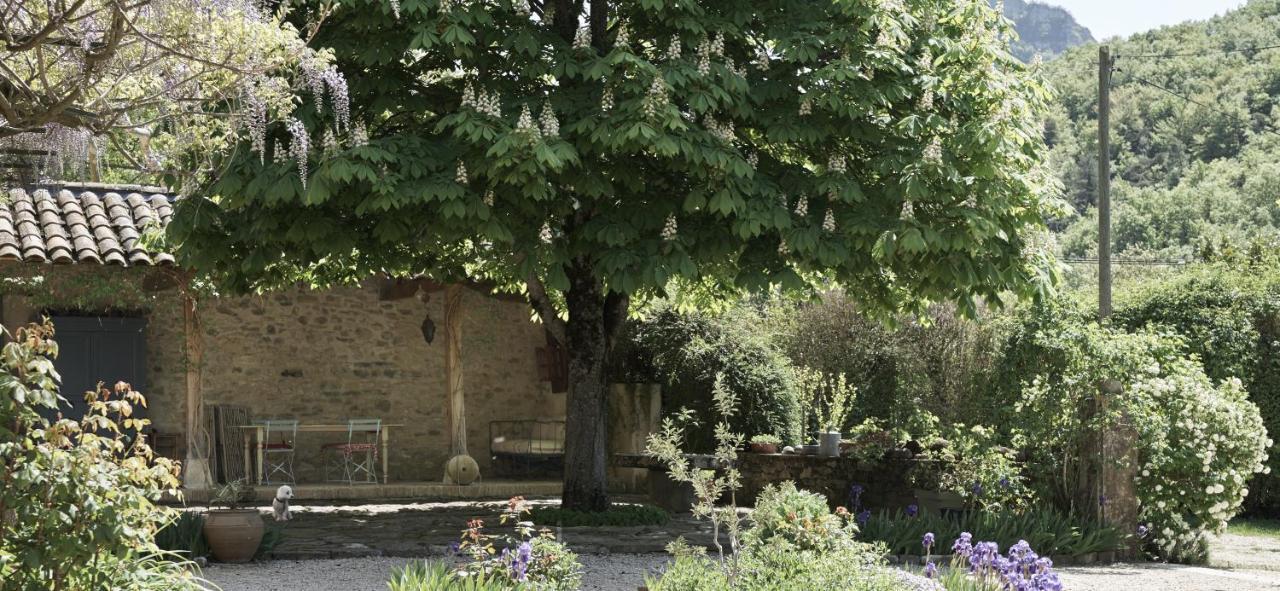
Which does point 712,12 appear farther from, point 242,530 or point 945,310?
point 945,310

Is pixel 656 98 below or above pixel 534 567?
above

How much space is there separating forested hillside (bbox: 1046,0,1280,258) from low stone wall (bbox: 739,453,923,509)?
59.5 feet

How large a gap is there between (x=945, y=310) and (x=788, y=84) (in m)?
7.49

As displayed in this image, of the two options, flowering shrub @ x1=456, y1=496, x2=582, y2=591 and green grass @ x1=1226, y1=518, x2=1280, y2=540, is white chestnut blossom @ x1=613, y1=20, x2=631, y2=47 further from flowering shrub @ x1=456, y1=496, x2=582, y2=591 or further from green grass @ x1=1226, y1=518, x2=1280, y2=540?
green grass @ x1=1226, y1=518, x2=1280, y2=540

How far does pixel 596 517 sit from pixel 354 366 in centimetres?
526

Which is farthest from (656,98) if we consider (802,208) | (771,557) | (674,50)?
(771,557)

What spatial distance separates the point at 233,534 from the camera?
8.51m

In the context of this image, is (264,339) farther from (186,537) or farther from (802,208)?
(802,208)

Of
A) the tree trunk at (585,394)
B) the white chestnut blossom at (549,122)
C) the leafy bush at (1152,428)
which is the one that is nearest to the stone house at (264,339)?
the tree trunk at (585,394)

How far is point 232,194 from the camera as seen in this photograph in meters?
8.43

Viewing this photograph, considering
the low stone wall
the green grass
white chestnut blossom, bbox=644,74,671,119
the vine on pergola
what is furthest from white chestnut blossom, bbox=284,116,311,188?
the green grass

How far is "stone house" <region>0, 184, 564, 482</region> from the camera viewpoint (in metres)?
12.4

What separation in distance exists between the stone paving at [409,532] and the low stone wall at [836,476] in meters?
1.16

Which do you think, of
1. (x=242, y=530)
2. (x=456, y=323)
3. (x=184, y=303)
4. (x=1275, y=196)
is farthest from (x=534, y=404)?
(x=1275, y=196)
